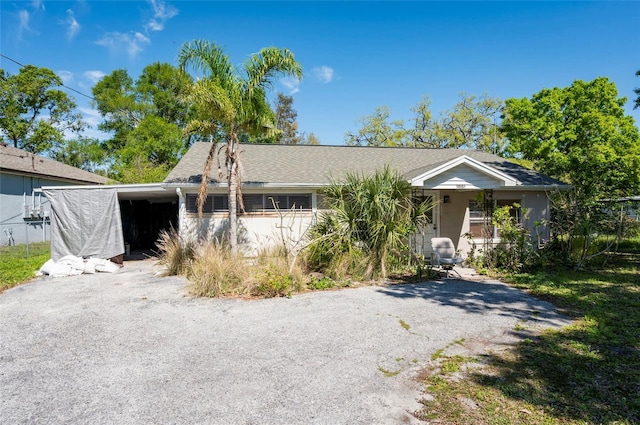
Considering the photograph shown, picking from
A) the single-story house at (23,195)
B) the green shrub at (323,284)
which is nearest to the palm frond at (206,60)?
the green shrub at (323,284)

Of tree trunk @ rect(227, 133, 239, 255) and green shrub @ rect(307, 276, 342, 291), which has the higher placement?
tree trunk @ rect(227, 133, 239, 255)

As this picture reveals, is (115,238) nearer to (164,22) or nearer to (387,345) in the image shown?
(164,22)

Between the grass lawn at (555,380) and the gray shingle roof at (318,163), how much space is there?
674 centimetres

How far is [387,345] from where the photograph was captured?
4.95 metres

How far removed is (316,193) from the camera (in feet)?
41.2

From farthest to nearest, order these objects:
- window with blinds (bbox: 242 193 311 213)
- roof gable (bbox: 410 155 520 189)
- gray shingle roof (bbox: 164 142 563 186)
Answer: gray shingle roof (bbox: 164 142 563 186), window with blinds (bbox: 242 193 311 213), roof gable (bbox: 410 155 520 189)

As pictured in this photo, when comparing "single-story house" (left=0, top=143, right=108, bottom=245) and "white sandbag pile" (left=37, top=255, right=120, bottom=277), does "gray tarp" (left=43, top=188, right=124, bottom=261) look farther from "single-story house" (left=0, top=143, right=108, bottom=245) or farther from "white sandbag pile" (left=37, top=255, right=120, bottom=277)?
"single-story house" (left=0, top=143, right=108, bottom=245)

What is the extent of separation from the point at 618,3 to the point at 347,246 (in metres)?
12.5

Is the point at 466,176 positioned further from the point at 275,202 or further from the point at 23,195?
the point at 23,195

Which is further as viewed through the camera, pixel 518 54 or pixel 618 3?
pixel 518 54

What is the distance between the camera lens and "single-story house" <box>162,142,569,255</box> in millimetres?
10867

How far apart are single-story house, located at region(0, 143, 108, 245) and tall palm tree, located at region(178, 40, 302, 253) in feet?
39.8

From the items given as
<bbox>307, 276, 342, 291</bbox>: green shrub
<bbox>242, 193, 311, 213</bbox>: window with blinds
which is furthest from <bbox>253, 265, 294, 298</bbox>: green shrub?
<bbox>242, 193, 311, 213</bbox>: window with blinds

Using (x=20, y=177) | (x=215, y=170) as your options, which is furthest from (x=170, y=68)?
(x=215, y=170)
